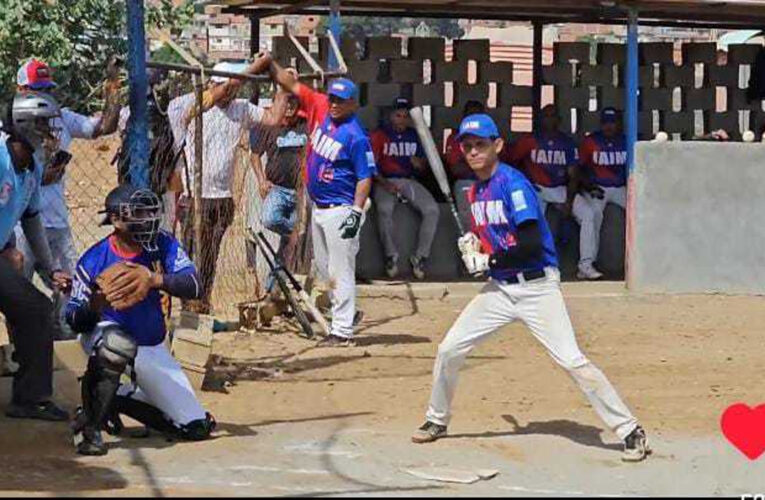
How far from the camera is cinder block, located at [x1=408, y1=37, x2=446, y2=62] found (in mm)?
16109

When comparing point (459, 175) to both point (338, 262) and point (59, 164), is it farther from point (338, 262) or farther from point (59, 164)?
point (59, 164)

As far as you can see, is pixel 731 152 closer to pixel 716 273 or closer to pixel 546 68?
pixel 716 273

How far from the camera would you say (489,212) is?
8227mm

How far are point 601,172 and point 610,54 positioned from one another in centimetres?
175

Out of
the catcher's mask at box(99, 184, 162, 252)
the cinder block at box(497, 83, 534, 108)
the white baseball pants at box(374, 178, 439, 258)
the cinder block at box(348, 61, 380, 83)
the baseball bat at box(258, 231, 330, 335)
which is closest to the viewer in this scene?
the catcher's mask at box(99, 184, 162, 252)

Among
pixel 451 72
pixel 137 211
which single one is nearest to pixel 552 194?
Result: pixel 451 72

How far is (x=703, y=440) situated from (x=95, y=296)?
347 cm

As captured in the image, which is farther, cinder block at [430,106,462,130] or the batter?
cinder block at [430,106,462,130]

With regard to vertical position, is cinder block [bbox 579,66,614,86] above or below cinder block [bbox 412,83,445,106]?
above

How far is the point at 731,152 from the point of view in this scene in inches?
575

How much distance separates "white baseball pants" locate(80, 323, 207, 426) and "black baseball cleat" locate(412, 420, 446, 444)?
46.4 inches

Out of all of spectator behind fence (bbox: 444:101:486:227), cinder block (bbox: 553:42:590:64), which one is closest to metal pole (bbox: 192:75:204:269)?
spectator behind fence (bbox: 444:101:486:227)

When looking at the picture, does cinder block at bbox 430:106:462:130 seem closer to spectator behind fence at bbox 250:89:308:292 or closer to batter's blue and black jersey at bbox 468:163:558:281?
spectator behind fence at bbox 250:89:308:292

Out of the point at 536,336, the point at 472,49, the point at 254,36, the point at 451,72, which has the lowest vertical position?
the point at 536,336
